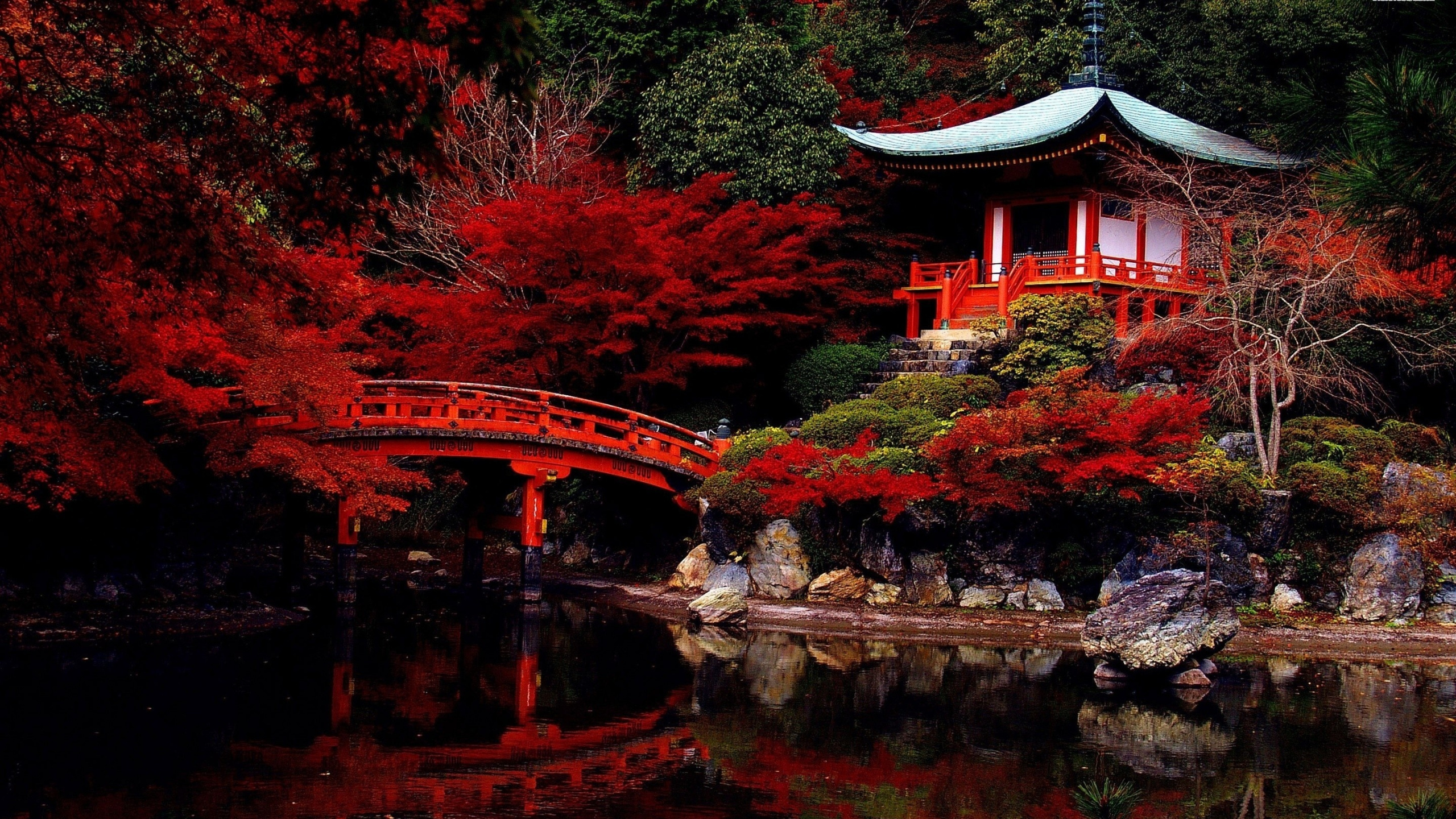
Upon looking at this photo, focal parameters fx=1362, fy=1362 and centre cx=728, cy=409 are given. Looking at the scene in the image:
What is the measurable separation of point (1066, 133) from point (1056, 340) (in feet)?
13.5

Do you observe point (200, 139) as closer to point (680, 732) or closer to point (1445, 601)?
point (680, 732)

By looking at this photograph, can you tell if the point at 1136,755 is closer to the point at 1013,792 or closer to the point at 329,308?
the point at 1013,792

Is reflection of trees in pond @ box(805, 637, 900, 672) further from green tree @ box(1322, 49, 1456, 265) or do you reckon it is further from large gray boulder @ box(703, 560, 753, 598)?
green tree @ box(1322, 49, 1456, 265)

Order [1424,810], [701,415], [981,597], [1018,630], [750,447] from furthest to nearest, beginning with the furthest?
[701,415]
[750,447]
[981,597]
[1018,630]
[1424,810]

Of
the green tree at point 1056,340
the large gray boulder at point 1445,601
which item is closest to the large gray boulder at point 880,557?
the green tree at point 1056,340

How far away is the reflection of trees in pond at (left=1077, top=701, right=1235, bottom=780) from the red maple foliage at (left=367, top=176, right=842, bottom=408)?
10569 millimetres

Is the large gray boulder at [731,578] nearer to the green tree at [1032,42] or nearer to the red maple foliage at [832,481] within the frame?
the red maple foliage at [832,481]

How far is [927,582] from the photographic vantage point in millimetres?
20203

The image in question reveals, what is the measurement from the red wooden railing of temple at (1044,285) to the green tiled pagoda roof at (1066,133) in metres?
2.18

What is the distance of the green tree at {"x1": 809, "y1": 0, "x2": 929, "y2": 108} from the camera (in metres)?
33.4

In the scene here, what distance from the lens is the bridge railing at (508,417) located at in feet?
66.7

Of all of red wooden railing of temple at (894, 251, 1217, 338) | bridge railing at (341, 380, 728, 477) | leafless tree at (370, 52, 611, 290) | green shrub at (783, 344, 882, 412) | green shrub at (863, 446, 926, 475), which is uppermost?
leafless tree at (370, 52, 611, 290)

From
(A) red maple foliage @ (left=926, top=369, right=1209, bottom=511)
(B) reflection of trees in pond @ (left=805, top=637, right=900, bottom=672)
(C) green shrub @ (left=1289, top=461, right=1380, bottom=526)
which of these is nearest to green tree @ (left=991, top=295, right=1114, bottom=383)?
(A) red maple foliage @ (left=926, top=369, right=1209, bottom=511)

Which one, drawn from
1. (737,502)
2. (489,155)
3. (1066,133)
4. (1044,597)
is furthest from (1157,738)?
(489,155)
